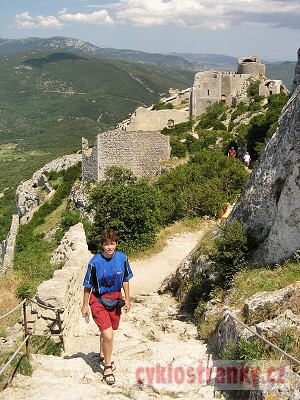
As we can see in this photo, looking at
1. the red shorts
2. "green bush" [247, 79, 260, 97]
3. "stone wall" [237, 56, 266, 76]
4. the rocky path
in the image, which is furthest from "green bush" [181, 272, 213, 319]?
"stone wall" [237, 56, 266, 76]

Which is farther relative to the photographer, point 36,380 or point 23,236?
point 23,236

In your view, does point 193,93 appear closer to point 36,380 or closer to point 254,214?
point 254,214

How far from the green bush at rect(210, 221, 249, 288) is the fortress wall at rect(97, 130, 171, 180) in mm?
13588

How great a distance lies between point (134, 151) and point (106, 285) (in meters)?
16.7

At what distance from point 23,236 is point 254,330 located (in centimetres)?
2014

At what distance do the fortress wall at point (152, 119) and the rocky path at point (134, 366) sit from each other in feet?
77.0

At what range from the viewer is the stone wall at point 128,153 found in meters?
21.2

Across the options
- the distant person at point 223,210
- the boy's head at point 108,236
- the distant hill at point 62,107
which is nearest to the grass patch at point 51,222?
the distant person at point 223,210

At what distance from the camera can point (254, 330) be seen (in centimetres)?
517

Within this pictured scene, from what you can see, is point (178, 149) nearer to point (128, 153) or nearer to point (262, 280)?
point (128, 153)

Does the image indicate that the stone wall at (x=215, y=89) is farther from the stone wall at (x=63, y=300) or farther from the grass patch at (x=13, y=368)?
the grass patch at (x=13, y=368)

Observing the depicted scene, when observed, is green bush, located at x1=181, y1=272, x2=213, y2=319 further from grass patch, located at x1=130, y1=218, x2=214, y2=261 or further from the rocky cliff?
grass patch, located at x1=130, y1=218, x2=214, y2=261

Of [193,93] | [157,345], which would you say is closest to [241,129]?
[193,93]

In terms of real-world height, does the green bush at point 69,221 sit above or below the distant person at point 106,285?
below
